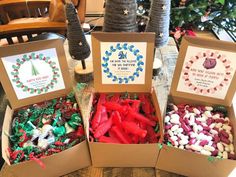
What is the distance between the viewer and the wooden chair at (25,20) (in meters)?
1.28

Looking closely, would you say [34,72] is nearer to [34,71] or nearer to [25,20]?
[34,71]

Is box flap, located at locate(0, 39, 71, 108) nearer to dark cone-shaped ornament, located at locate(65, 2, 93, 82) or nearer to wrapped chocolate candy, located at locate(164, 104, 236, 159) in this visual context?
dark cone-shaped ornament, located at locate(65, 2, 93, 82)

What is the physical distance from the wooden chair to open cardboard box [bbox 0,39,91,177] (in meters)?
0.67

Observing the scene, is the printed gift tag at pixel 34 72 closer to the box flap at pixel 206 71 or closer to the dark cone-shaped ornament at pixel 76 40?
the dark cone-shaped ornament at pixel 76 40

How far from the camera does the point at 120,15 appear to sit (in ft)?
2.56

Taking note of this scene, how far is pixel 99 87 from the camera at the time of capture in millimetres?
810

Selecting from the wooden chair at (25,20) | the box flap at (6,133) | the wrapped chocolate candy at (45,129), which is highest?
the wooden chair at (25,20)

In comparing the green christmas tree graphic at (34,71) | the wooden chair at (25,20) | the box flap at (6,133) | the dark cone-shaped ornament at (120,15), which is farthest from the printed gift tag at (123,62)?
the wooden chair at (25,20)

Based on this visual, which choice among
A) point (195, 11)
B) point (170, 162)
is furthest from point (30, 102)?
point (195, 11)

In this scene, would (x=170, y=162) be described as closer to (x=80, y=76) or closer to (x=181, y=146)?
(x=181, y=146)

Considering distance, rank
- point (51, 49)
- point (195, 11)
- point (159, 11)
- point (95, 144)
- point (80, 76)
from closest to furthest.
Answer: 1. point (95, 144)
2. point (51, 49)
3. point (159, 11)
4. point (80, 76)
5. point (195, 11)

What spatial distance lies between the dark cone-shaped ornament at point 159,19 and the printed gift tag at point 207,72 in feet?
0.67

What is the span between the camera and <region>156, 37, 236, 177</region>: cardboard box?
0.60 metres

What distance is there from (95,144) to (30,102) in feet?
1.12
